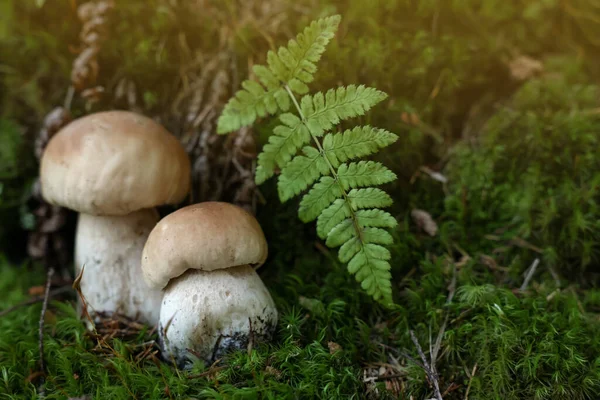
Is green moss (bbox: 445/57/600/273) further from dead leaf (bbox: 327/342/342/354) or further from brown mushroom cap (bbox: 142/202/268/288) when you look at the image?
brown mushroom cap (bbox: 142/202/268/288)

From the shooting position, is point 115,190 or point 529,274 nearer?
point 115,190

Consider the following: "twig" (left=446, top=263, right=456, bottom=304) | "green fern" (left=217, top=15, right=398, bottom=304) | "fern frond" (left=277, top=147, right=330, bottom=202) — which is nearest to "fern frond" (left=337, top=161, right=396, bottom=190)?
"green fern" (left=217, top=15, right=398, bottom=304)

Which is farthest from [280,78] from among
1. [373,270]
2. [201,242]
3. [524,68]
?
[524,68]

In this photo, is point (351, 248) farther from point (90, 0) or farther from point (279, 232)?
point (90, 0)

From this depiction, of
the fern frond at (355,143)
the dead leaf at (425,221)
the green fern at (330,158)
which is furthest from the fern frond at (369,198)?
the dead leaf at (425,221)

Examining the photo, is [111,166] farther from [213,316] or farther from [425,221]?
[425,221]

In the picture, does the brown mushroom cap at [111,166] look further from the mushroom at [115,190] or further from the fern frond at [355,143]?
the fern frond at [355,143]

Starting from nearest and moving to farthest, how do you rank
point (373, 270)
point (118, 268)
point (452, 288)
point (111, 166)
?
point (373, 270), point (111, 166), point (452, 288), point (118, 268)
